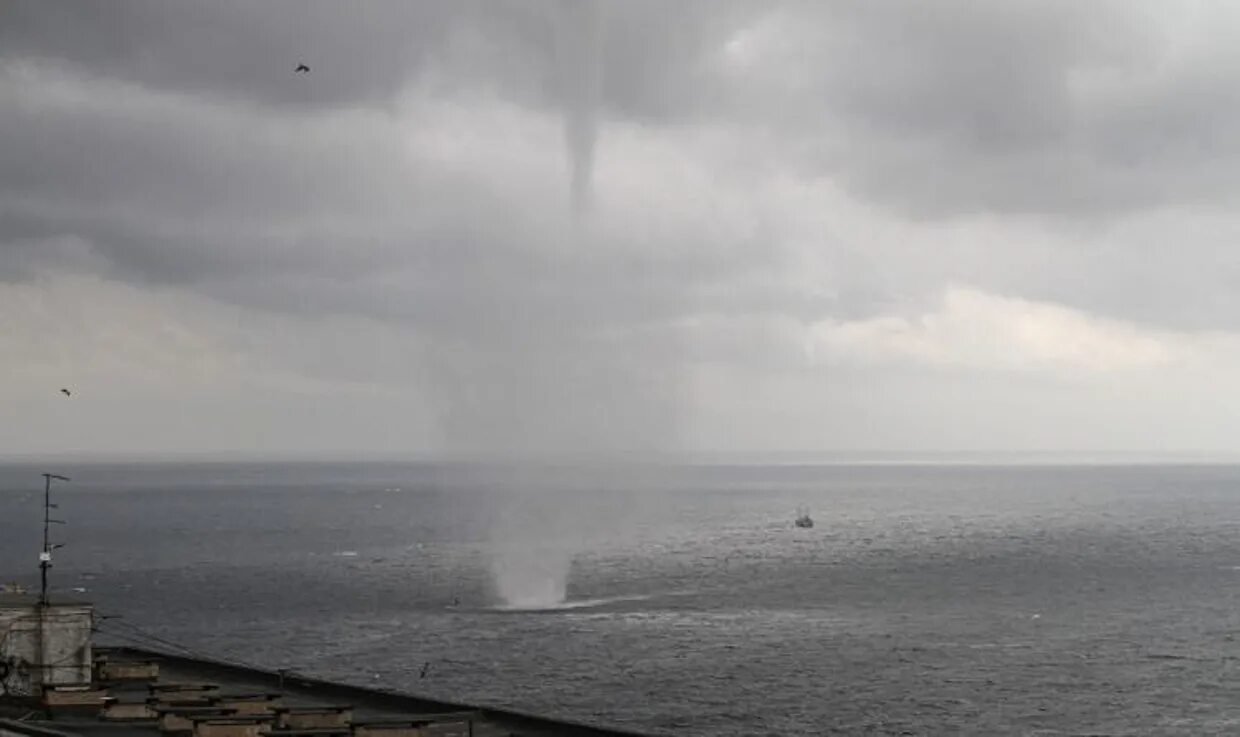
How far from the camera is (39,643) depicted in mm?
44281

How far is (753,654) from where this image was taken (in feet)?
363

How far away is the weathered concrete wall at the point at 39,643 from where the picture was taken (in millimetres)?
44000

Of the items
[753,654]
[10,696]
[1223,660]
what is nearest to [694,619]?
[753,654]

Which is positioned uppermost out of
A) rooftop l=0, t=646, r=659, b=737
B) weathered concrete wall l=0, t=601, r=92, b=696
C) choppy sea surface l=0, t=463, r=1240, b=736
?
weathered concrete wall l=0, t=601, r=92, b=696

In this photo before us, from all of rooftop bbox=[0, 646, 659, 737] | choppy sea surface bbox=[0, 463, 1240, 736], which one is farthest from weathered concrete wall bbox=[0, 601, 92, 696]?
choppy sea surface bbox=[0, 463, 1240, 736]

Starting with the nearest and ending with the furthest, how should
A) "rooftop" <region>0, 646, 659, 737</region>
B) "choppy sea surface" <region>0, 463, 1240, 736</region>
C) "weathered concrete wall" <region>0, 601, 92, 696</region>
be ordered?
"rooftop" <region>0, 646, 659, 737</region> < "weathered concrete wall" <region>0, 601, 92, 696</region> < "choppy sea surface" <region>0, 463, 1240, 736</region>

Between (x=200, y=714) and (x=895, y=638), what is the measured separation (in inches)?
3494

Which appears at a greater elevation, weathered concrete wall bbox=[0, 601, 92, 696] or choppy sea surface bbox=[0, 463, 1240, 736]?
weathered concrete wall bbox=[0, 601, 92, 696]

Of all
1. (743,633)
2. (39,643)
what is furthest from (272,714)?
(743,633)

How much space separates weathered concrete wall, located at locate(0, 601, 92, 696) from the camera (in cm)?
4400

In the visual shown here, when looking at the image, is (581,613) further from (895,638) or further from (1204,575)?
(1204,575)

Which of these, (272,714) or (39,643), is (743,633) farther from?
(272,714)

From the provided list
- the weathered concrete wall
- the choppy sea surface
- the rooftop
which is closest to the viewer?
the rooftop

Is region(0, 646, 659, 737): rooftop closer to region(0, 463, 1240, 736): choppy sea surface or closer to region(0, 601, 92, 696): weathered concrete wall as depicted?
region(0, 601, 92, 696): weathered concrete wall
